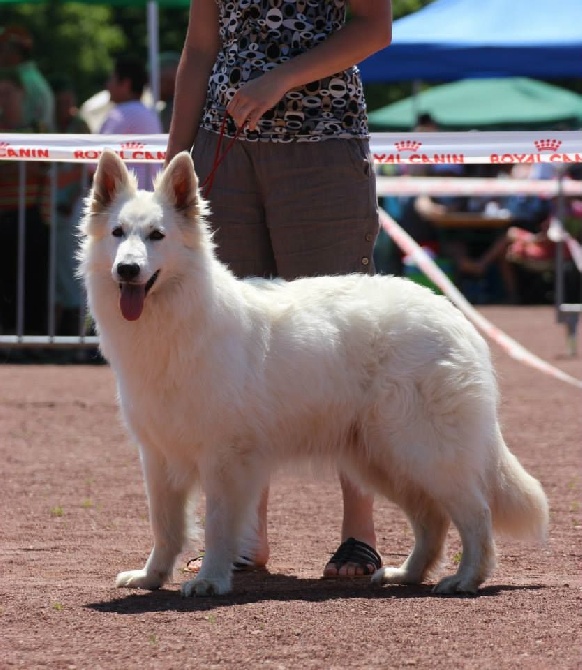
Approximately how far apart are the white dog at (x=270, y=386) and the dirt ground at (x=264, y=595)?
26 centimetres

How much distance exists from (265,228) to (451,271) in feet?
47.3

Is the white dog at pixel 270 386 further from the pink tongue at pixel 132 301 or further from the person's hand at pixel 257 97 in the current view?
the person's hand at pixel 257 97

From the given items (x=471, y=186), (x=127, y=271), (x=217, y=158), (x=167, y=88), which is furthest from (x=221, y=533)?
(x=471, y=186)

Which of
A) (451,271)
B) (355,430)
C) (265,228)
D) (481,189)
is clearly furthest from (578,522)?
(481,189)

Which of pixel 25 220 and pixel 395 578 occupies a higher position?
pixel 25 220

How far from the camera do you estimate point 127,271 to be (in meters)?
4.70

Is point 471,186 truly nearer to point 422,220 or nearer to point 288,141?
point 422,220

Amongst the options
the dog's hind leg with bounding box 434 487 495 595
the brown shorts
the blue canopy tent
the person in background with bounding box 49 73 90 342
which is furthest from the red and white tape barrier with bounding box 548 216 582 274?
the dog's hind leg with bounding box 434 487 495 595

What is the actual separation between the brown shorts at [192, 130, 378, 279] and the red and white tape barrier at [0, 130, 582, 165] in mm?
2077

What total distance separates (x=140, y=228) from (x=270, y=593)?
145cm

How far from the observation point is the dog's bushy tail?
5.25 m

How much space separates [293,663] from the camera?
394 cm

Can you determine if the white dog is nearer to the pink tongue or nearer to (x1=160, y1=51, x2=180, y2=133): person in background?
the pink tongue

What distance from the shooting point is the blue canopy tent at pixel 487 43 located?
43.9 feet
